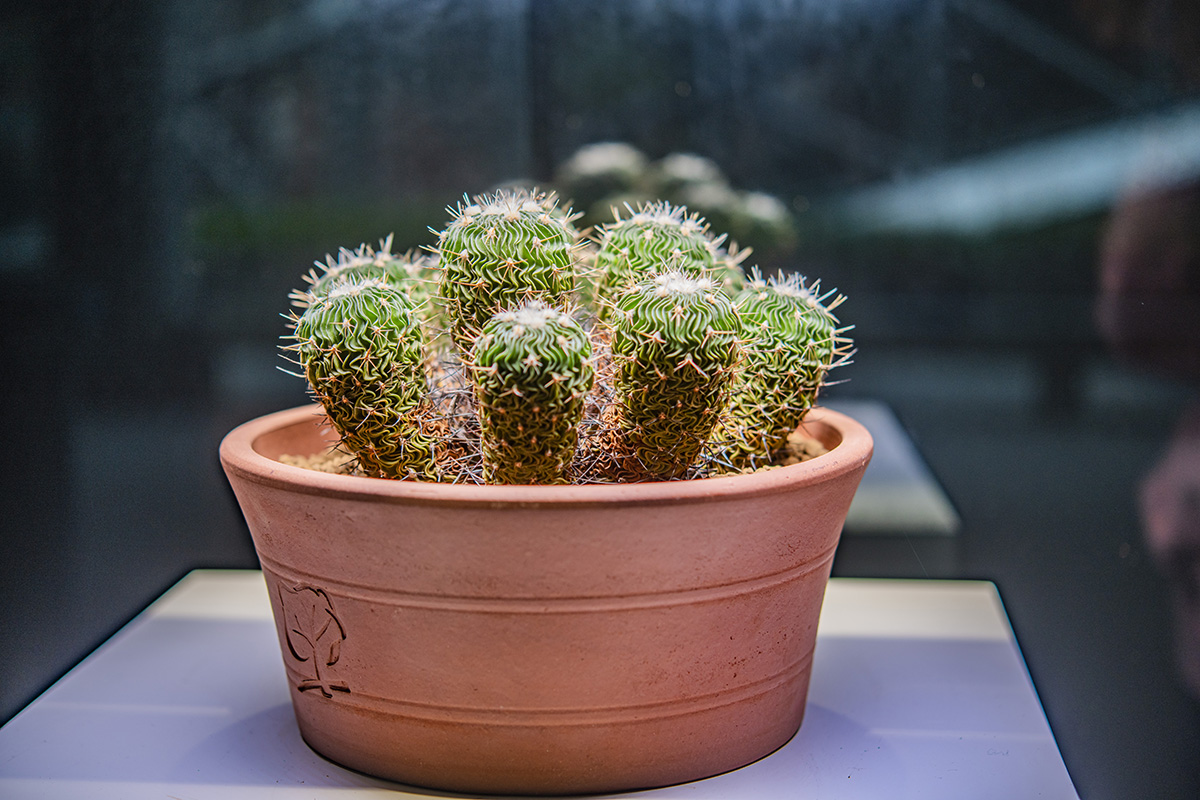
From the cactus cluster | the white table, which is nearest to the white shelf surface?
the white table

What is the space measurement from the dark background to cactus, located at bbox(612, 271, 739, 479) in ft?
1.73

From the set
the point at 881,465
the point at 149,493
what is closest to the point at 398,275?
the point at 149,493

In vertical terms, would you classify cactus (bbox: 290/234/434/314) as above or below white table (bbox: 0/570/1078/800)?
above

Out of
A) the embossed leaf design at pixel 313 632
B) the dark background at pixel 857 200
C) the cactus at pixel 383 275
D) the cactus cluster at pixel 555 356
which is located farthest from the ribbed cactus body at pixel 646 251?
the dark background at pixel 857 200

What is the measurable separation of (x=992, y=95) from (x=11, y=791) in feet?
3.38

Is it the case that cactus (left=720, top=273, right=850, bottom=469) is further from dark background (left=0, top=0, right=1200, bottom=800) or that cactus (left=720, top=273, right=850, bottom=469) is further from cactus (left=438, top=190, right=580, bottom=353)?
dark background (left=0, top=0, right=1200, bottom=800)

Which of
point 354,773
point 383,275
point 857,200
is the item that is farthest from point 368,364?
point 857,200

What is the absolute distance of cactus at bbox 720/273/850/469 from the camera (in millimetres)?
635

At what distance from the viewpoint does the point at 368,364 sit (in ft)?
1.83

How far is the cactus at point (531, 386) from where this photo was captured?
0.50m

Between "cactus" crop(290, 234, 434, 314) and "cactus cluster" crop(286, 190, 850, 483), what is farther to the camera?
"cactus" crop(290, 234, 434, 314)

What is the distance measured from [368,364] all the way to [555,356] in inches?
5.0

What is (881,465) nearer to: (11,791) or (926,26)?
(926,26)

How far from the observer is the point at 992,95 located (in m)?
1.01
